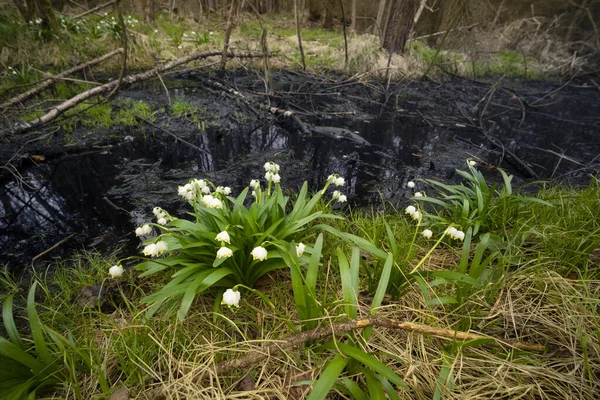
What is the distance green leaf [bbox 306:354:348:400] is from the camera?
1.02m

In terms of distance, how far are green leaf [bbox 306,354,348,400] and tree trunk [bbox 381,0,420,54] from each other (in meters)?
8.75

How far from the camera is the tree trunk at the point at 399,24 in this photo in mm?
8094

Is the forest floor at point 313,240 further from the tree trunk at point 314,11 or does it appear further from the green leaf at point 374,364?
the tree trunk at point 314,11

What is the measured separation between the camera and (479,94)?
26.0ft

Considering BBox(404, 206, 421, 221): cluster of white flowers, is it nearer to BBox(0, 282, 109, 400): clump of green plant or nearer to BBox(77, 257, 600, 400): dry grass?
BBox(77, 257, 600, 400): dry grass

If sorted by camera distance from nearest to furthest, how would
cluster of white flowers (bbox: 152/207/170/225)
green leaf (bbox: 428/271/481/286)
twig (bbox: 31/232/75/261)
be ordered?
green leaf (bbox: 428/271/481/286), cluster of white flowers (bbox: 152/207/170/225), twig (bbox: 31/232/75/261)

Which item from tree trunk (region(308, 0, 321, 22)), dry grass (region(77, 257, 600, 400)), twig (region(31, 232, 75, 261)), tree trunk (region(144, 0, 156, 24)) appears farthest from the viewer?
tree trunk (region(308, 0, 321, 22))

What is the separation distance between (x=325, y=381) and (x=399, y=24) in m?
10.00

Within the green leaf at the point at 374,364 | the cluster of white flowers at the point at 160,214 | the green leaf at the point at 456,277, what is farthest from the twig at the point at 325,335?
the cluster of white flowers at the point at 160,214

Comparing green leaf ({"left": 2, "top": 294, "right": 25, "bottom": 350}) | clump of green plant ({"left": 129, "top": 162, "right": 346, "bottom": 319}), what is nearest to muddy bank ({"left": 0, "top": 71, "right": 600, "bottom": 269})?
clump of green plant ({"left": 129, "top": 162, "right": 346, "bottom": 319})

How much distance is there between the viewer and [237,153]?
14.0 ft

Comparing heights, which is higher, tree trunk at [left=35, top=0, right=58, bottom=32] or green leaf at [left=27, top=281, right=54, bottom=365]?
tree trunk at [left=35, top=0, right=58, bottom=32]

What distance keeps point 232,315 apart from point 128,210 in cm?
196

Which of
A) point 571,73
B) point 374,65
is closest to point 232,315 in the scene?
point 374,65
